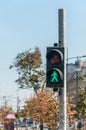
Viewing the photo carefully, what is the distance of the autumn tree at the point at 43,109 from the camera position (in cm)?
4888

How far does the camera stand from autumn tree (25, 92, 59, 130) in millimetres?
48875

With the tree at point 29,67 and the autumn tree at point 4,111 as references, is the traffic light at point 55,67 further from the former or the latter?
the autumn tree at point 4,111

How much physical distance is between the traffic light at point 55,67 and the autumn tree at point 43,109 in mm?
32310

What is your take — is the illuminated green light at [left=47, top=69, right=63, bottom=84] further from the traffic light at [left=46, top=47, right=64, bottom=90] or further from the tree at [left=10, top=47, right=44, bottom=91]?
the tree at [left=10, top=47, right=44, bottom=91]

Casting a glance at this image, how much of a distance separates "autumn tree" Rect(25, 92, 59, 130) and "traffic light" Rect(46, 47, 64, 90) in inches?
1272

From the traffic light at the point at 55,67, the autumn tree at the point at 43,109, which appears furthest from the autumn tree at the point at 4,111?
the traffic light at the point at 55,67

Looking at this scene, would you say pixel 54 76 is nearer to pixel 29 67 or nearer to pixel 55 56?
pixel 55 56

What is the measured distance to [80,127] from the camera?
54125 millimetres

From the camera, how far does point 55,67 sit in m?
15.5

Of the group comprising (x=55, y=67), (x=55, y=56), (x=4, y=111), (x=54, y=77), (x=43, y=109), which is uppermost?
(x=55, y=56)

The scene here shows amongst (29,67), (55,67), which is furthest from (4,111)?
(55,67)

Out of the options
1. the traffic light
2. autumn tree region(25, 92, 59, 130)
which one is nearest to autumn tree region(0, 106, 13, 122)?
autumn tree region(25, 92, 59, 130)

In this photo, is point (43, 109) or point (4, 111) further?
point (4, 111)

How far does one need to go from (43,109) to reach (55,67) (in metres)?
36.0
